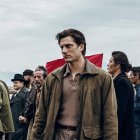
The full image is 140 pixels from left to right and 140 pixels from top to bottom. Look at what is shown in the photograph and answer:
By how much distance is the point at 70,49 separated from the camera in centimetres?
607

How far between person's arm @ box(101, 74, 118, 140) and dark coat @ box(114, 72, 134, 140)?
6.72 feet

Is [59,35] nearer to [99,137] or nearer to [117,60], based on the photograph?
[99,137]

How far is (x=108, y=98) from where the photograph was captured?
6027mm

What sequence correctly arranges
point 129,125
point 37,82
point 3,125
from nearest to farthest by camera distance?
point 129,125 < point 37,82 < point 3,125

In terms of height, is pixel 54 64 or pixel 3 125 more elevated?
pixel 54 64

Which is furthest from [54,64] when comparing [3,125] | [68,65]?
[68,65]

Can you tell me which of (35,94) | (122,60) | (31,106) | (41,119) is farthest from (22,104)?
(41,119)

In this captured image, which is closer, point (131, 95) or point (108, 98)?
point (108, 98)

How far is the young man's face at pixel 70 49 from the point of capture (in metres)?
6.05

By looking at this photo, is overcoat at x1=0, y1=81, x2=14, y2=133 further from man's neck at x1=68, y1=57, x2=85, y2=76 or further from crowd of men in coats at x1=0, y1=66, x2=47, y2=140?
man's neck at x1=68, y1=57, x2=85, y2=76

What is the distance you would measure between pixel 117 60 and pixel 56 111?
271 cm

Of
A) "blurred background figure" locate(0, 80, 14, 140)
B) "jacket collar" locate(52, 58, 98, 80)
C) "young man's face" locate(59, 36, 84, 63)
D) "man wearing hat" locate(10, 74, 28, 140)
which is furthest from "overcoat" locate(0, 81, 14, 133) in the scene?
"young man's face" locate(59, 36, 84, 63)

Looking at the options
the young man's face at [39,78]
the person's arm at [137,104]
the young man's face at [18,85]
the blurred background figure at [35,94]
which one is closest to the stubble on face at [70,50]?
the blurred background figure at [35,94]

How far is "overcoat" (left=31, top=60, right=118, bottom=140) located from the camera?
5945mm
